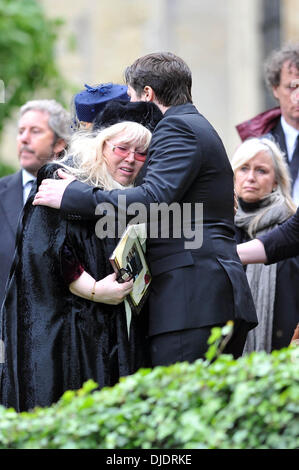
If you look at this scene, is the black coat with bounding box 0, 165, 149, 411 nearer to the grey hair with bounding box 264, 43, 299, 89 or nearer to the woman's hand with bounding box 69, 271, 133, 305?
the woman's hand with bounding box 69, 271, 133, 305

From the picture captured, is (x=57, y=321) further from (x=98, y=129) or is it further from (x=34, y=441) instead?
(x=34, y=441)

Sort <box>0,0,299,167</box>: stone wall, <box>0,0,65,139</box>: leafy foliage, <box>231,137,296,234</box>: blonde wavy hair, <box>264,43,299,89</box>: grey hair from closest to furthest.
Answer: <box>231,137,296,234</box>: blonde wavy hair < <box>264,43,299,89</box>: grey hair < <box>0,0,65,139</box>: leafy foliage < <box>0,0,299,167</box>: stone wall

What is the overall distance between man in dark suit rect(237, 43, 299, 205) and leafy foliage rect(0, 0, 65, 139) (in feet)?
17.6

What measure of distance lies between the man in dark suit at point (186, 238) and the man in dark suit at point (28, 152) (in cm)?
188

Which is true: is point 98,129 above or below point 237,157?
above

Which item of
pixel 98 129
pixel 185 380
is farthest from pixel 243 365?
pixel 98 129

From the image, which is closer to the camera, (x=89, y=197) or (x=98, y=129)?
(x=89, y=197)

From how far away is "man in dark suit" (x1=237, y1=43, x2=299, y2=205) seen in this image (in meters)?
6.86

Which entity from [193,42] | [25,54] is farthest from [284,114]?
[193,42]

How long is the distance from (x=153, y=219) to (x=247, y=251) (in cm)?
100

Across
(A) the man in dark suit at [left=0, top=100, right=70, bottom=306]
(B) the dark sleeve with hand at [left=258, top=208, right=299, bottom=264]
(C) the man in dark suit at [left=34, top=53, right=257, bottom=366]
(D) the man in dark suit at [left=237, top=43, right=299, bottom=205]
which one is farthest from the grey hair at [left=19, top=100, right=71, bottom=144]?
(C) the man in dark suit at [left=34, top=53, right=257, bottom=366]

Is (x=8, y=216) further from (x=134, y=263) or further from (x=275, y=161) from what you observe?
(x=134, y=263)
